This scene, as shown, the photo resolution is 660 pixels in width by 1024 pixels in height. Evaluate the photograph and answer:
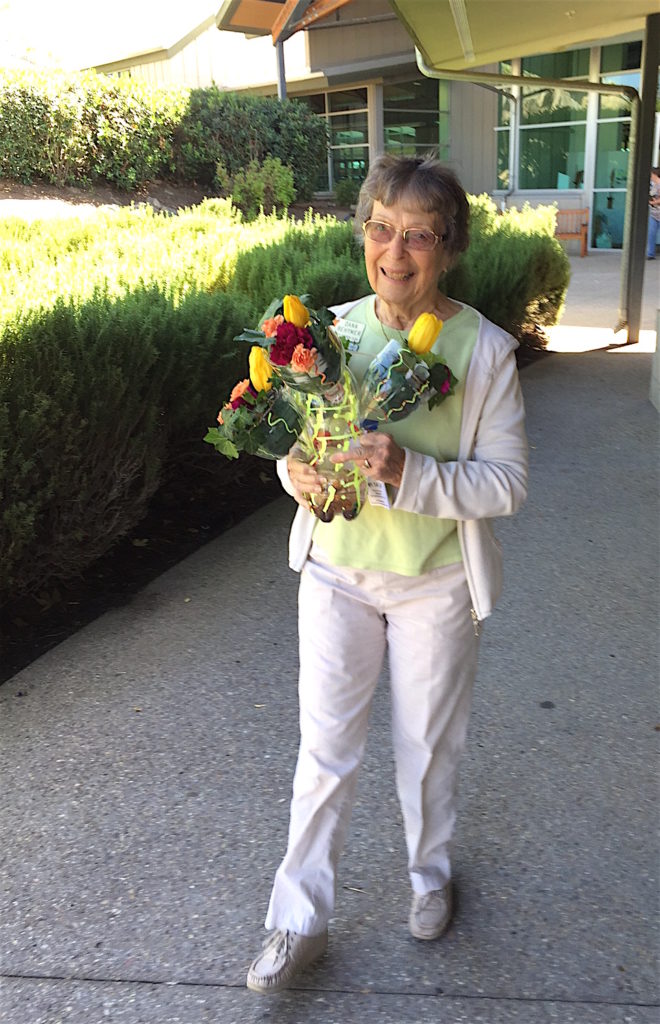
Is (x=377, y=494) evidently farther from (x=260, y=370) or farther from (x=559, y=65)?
(x=559, y=65)

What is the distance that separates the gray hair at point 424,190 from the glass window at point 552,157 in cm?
1966

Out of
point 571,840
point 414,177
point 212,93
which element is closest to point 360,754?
point 571,840

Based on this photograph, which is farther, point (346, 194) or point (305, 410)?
point (346, 194)

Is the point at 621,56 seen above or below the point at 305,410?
above

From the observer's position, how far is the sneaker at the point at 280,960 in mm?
2160

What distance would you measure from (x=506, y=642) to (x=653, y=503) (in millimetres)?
2084

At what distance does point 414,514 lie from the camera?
84.1 inches

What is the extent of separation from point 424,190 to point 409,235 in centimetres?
10

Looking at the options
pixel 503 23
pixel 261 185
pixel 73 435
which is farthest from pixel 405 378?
pixel 261 185

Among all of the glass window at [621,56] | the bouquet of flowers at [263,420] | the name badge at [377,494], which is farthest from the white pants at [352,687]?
the glass window at [621,56]

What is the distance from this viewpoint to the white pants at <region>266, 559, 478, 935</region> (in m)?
2.16

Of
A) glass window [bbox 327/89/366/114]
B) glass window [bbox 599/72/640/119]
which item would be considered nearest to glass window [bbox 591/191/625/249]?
glass window [bbox 599/72/640/119]

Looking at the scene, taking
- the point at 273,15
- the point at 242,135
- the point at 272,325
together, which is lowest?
the point at 272,325

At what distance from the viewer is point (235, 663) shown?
3.80 m
